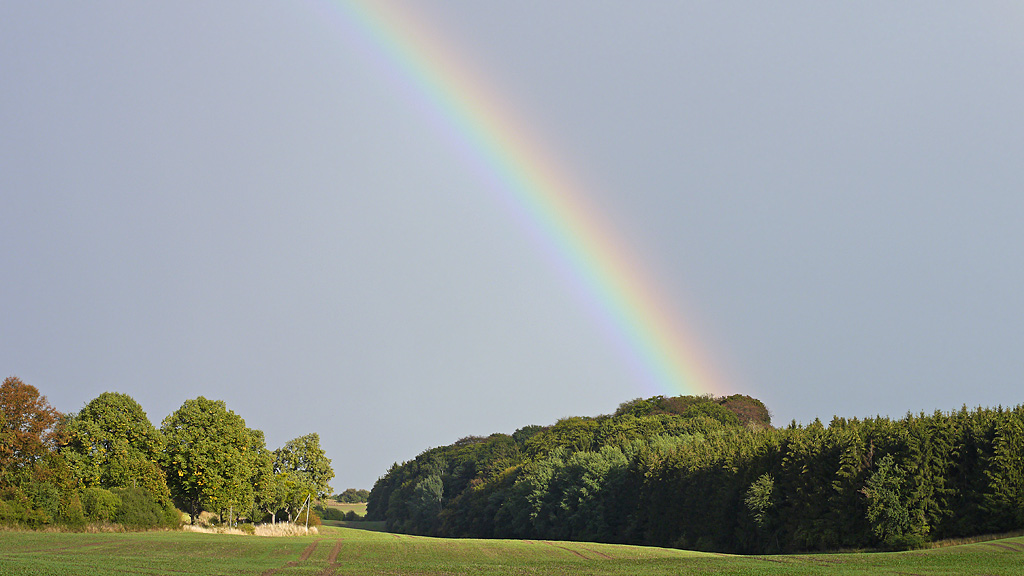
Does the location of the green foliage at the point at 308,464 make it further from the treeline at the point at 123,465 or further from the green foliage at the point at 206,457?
the green foliage at the point at 206,457

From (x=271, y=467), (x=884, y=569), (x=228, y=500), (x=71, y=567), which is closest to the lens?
(x=71, y=567)

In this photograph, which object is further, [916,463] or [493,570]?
[916,463]

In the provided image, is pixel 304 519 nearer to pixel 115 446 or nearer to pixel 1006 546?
pixel 115 446

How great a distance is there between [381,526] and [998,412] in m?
135

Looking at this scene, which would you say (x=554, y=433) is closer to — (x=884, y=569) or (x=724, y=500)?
(x=724, y=500)

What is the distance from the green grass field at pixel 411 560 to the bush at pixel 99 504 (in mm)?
11330

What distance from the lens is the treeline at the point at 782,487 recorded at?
50625 mm

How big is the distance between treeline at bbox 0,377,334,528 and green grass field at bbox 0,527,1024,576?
442 inches

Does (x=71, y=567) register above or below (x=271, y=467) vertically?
below

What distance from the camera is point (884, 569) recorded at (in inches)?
1313

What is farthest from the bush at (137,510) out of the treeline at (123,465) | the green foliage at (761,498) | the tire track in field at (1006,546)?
the tire track in field at (1006,546)

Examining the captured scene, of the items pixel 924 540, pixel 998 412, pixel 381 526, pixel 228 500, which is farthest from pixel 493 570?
pixel 381 526

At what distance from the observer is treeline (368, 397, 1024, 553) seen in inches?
1993

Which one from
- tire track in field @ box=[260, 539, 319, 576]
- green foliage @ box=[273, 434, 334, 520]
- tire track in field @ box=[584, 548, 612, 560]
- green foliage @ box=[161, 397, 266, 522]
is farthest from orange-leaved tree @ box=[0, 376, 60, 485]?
tire track in field @ box=[584, 548, 612, 560]
